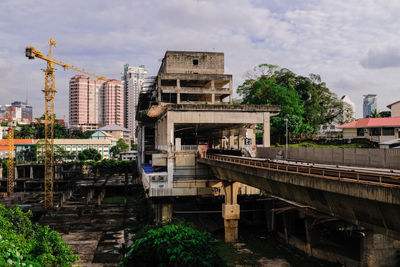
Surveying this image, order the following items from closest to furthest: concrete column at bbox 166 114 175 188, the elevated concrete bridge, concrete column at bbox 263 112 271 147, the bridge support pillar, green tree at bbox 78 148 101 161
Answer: the elevated concrete bridge < the bridge support pillar < concrete column at bbox 166 114 175 188 < concrete column at bbox 263 112 271 147 < green tree at bbox 78 148 101 161

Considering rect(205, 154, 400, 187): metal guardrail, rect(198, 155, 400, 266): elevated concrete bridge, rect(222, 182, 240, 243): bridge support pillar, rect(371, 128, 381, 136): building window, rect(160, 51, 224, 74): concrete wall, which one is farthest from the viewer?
rect(160, 51, 224, 74): concrete wall

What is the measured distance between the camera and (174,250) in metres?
15.5

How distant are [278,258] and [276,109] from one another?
68.9 feet

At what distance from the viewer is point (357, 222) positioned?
57.7ft

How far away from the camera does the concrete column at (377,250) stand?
2791cm

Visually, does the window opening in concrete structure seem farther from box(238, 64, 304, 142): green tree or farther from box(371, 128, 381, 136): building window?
box(371, 128, 381, 136): building window

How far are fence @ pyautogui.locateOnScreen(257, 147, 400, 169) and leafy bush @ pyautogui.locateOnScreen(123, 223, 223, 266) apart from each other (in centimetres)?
1587

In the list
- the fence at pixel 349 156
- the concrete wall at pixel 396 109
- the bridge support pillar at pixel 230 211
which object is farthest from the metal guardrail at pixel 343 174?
the concrete wall at pixel 396 109

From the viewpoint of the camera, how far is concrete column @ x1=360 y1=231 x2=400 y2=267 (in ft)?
91.6

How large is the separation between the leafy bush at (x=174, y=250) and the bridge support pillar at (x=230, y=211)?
64.7ft

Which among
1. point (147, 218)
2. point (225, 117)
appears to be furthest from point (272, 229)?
point (147, 218)

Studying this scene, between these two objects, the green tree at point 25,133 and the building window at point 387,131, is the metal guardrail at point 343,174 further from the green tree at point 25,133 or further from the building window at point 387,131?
the green tree at point 25,133

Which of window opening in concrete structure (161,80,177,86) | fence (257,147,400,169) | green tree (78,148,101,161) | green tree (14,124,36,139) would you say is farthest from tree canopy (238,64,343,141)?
green tree (14,124,36,139)

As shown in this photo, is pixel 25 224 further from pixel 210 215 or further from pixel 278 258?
pixel 210 215
